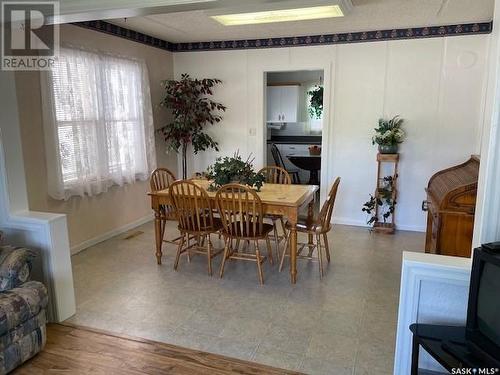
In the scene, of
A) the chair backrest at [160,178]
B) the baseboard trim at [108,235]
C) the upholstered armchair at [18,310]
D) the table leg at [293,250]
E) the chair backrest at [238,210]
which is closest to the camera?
the upholstered armchair at [18,310]

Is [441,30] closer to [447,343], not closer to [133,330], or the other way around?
[447,343]

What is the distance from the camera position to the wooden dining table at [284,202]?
3223 mm

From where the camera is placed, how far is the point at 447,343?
1680 millimetres

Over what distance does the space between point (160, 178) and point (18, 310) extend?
226 centimetres

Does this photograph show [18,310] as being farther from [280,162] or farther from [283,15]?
[280,162]

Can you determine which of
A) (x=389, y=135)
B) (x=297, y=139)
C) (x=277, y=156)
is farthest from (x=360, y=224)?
(x=297, y=139)

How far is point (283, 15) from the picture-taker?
3.69m

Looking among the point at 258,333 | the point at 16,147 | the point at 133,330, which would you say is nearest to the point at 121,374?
the point at 133,330

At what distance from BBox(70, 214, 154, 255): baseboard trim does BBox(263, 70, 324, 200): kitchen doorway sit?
130 inches

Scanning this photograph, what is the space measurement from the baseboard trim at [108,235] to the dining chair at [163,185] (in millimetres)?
869

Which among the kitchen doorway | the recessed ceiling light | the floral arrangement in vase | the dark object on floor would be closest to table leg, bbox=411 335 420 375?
the dark object on floor

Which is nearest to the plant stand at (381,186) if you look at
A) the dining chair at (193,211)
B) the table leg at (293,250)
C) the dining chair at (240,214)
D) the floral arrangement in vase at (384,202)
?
the floral arrangement in vase at (384,202)

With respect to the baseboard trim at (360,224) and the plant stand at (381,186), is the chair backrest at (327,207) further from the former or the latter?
the baseboard trim at (360,224)

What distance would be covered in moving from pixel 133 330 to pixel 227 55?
4.05m
